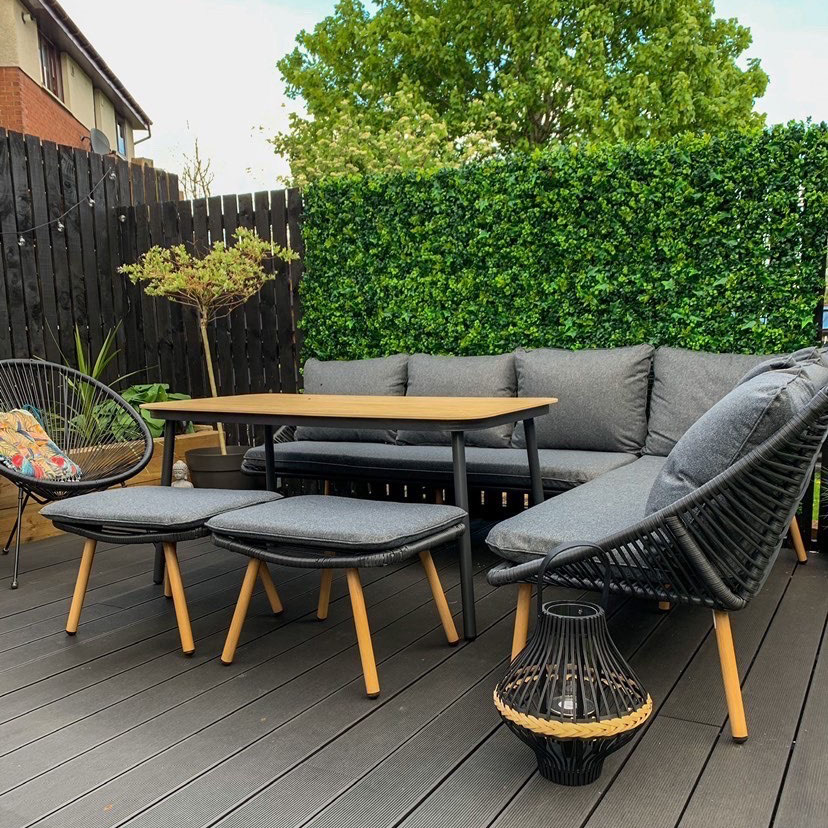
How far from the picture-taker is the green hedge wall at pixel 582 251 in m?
3.77

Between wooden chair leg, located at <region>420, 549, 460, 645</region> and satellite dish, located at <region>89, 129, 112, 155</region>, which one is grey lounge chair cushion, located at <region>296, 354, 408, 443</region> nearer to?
wooden chair leg, located at <region>420, 549, 460, 645</region>

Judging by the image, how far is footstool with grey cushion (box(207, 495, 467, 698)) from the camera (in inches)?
88.0

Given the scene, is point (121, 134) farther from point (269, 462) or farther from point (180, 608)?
point (180, 608)

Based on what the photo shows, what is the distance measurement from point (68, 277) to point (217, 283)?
1434 mm

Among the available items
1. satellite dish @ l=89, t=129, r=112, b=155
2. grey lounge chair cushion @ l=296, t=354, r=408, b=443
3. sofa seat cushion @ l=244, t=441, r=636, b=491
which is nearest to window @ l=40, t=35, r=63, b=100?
satellite dish @ l=89, t=129, r=112, b=155

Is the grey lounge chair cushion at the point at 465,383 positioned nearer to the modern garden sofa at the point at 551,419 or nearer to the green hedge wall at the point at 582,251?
the modern garden sofa at the point at 551,419

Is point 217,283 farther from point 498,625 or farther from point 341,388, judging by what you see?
point 498,625

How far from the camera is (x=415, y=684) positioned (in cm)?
231

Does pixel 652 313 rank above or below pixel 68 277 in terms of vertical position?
below

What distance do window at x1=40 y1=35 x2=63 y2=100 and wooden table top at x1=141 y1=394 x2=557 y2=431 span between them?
34.3ft

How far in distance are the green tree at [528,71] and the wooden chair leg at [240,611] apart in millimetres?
10238

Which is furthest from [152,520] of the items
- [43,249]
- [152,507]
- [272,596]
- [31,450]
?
[43,249]

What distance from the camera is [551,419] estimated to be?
3949 millimetres

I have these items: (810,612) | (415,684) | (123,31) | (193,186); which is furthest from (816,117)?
(123,31)
